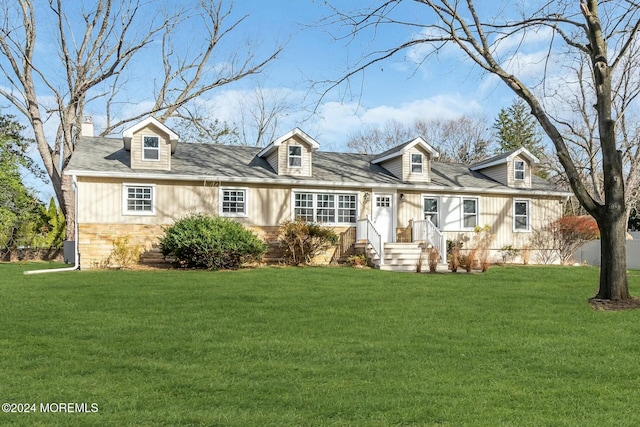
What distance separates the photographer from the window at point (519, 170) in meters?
23.2

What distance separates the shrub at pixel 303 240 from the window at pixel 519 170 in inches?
352

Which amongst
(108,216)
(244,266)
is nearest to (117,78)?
(108,216)

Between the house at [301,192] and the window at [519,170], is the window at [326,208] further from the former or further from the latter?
the window at [519,170]

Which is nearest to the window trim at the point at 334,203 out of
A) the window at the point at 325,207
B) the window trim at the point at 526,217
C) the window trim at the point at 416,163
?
the window at the point at 325,207

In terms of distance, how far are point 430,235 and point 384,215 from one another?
1953 mm

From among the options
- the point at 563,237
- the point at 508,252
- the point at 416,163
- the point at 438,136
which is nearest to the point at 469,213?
the point at 508,252

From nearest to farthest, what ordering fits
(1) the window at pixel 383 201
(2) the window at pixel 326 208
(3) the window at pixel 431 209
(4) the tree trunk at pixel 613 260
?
(4) the tree trunk at pixel 613 260
(2) the window at pixel 326 208
(1) the window at pixel 383 201
(3) the window at pixel 431 209

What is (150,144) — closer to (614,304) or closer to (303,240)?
(303,240)

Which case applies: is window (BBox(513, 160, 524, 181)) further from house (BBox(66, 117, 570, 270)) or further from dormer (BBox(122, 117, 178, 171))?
dormer (BBox(122, 117, 178, 171))

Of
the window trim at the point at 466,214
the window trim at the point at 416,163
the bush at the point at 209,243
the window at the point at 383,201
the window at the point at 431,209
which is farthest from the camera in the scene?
the window trim at the point at 466,214

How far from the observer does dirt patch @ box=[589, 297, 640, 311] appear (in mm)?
10058

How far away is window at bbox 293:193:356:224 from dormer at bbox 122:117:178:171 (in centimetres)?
466

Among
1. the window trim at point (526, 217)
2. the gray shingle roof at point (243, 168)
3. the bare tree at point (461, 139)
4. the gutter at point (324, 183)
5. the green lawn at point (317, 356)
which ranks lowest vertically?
the green lawn at point (317, 356)

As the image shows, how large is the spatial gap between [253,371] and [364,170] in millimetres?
17101
